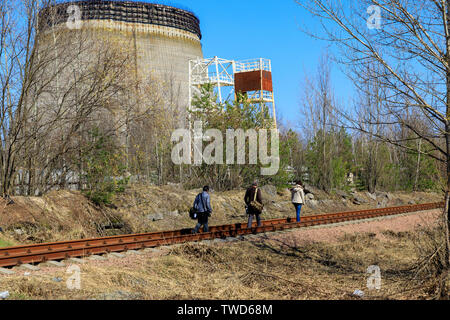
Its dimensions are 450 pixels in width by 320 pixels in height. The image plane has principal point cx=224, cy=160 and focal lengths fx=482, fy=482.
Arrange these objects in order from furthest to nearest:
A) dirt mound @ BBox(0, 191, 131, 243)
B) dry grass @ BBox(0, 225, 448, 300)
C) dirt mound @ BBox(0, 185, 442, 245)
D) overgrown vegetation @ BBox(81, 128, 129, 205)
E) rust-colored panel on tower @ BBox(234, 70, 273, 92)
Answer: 1. rust-colored panel on tower @ BBox(234, 70, 273, 92)
2. overgrown vegetation @ BBox(81, 128, 129, 205)
3. dirt mound @ BBox(0, 185, 442, 245)
4. dirt mound @ BBox(0, 191, 131, 243)
5. dry grass @ BBox(0, 225, 448, 300)

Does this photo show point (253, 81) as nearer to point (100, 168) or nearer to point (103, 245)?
point (100, 168)

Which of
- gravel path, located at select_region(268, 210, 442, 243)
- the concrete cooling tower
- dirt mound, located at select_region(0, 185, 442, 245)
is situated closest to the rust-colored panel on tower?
the concrete cooling tower

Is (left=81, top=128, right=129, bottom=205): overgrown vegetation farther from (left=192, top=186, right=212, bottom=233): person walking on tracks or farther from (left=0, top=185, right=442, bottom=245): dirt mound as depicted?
(left=192, top=186, right=212, bottom=233): person walking on tracks

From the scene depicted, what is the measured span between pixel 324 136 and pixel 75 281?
27.1 meters

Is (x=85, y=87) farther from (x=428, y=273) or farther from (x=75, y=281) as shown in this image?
(x=428, y=273)

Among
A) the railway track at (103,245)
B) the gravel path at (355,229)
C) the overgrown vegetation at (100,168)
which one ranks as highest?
the overgrown vegetation at (100,168)

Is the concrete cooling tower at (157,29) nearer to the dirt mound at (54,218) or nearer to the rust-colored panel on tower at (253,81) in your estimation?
the rust-colored panel on tower at (253,81)

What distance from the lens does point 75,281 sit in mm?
8461

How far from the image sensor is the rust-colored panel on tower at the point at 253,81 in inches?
1625

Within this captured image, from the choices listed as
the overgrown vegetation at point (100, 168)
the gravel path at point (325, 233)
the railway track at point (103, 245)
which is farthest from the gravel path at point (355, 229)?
the overgrown vegetation at point (100, 168)

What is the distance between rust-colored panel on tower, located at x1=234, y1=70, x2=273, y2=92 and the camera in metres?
41.3

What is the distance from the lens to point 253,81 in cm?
4156

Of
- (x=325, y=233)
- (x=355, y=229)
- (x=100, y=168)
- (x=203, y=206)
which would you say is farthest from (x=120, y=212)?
(x=355, y=229)
